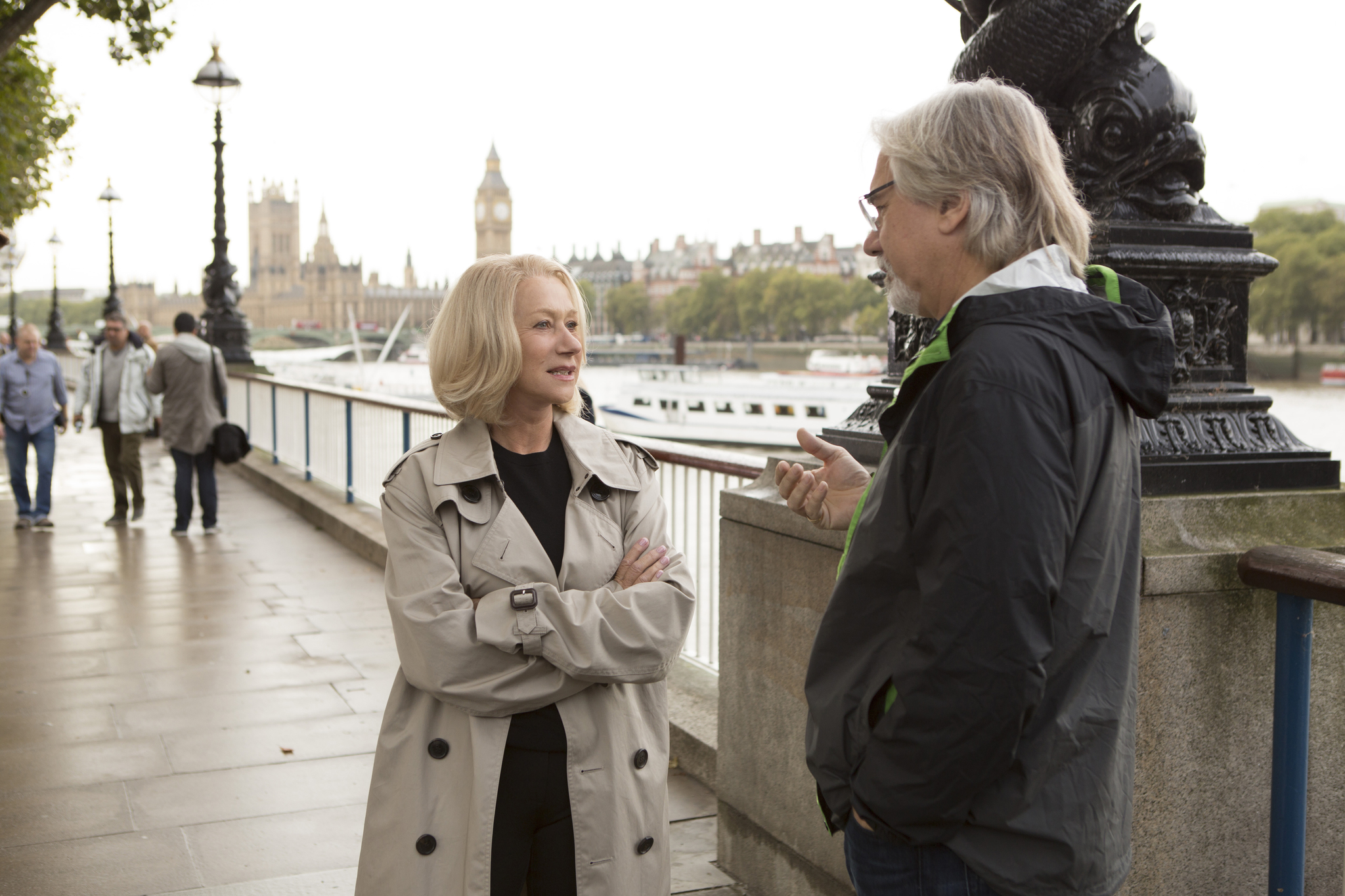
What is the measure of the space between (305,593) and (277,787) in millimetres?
3382

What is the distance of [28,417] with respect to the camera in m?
9.91

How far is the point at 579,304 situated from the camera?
7.71 ft

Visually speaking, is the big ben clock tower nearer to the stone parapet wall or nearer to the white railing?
the white railing

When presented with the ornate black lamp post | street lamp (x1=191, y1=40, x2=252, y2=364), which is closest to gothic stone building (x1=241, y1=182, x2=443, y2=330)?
street lamp (x1=191, y1=40, x2=252, y2=364)

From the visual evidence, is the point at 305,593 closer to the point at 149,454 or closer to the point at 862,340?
the point at 149,454

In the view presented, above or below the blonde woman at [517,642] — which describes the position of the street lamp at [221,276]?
above

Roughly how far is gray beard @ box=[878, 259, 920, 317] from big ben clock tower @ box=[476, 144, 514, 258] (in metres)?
133

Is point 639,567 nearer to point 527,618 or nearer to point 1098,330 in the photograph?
point 527,618

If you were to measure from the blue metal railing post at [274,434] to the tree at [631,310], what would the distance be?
121 m

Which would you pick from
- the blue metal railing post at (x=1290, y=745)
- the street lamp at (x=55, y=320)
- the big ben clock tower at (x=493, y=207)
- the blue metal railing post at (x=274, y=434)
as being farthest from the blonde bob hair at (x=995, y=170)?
the big ben clock tower at (x=493, y=207)

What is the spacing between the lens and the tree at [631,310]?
13412 cm

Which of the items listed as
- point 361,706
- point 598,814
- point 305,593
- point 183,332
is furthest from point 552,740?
point 183,332

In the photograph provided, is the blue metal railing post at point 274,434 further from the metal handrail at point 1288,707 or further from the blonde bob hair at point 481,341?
the metal handrail at point 1288,707

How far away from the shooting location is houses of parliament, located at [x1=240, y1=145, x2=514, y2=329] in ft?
442
